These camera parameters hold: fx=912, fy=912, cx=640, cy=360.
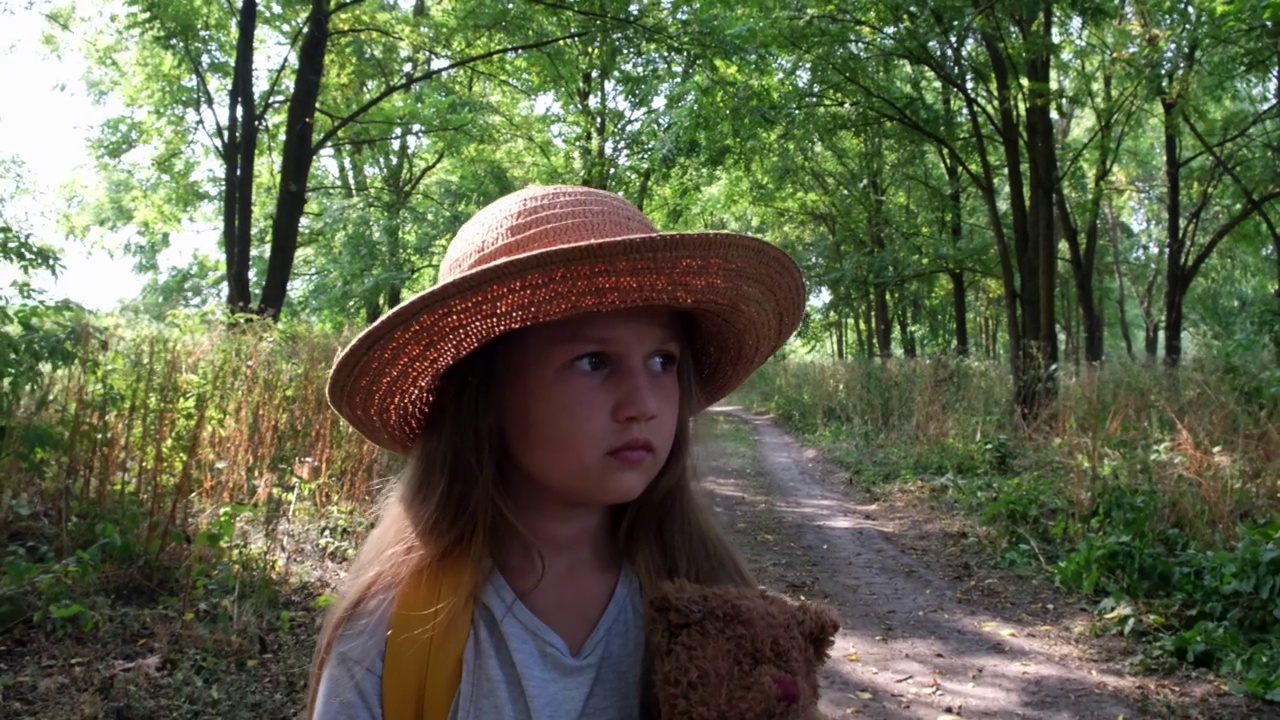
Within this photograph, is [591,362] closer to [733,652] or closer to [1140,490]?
[733,652]

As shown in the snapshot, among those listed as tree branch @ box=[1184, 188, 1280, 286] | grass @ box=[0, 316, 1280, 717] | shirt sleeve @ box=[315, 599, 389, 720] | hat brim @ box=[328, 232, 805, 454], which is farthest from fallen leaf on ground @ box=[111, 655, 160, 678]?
tree branch @ box=[1184, 188, 1280, 286]

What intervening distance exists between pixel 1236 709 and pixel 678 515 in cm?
396

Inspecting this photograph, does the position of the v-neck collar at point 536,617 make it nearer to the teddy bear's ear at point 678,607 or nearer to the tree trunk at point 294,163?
the teddy bear's ear at point 678,607

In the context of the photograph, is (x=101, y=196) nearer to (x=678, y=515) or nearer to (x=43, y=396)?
(x=43, y=396)

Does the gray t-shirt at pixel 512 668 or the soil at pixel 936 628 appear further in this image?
the soil at pixel 936 628

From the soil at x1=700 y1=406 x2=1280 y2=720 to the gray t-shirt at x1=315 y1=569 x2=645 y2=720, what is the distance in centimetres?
56

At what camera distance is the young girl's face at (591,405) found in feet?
4.43

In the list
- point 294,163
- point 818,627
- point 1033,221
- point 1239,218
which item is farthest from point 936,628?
point 1239,218

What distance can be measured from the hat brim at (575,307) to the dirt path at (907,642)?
0.36 meters

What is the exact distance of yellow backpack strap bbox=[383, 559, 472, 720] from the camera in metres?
1.27

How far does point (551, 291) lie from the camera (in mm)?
1341

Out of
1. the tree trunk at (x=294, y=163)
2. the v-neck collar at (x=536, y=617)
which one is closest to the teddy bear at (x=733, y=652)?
the v-neck collar at (x=536, y=617)

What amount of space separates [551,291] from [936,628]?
509 cm

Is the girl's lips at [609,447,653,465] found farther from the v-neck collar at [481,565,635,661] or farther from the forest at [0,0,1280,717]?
A: the forest at [0,0,1280,717]
